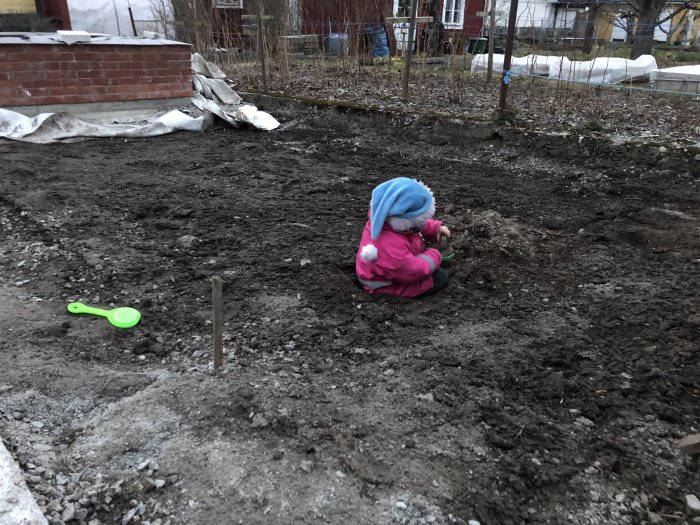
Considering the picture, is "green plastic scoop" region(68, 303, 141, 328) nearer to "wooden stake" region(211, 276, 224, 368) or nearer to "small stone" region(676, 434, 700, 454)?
"wooden stake" region(211, 276, 224, 368)

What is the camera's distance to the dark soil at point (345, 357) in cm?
177

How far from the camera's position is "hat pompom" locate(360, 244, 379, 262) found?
9.48 feet

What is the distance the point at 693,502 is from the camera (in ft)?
5.72

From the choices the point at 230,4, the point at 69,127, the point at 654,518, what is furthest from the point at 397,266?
the point at 230,4

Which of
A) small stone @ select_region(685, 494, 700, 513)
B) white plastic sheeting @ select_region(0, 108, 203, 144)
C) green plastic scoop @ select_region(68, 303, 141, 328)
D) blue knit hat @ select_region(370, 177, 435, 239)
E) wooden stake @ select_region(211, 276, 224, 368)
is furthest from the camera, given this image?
white plastic sheeting @ select_region(0, 108, 203, 144)

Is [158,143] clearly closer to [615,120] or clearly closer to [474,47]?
[615,120]

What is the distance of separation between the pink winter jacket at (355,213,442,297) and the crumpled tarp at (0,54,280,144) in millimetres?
4853

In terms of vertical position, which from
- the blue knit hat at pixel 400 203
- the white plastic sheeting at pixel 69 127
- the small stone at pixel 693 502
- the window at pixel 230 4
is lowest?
the small stone at pixel 693 502

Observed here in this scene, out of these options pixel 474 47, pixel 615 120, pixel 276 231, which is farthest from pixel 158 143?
pixel 474 47

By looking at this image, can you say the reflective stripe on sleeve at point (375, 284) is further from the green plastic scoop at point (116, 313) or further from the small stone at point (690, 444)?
the small stone at point (690, 444)

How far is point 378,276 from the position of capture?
3.06 meters

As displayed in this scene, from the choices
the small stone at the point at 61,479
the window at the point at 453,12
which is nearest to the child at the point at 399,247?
the small stone at the point at 61,479

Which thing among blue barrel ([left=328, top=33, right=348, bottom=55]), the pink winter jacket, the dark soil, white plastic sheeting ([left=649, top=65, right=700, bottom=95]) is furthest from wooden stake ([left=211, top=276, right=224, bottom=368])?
blue barrel ([left=328, top=33, right=348, bottom=55])

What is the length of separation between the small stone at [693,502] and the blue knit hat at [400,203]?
1718 mm
